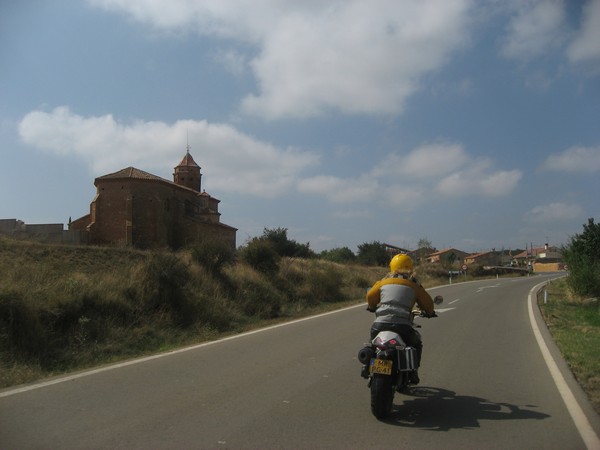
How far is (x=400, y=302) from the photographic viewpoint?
614 cm

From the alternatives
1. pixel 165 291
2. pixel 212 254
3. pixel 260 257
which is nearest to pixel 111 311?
pixel 165 291

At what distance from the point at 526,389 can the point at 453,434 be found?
8.14 ft

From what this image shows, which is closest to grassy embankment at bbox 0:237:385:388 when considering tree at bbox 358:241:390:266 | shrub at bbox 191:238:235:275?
shrub at bbox 191:238:235:275

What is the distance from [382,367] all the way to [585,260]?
26552mm

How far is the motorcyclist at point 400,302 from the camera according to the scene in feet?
20.0

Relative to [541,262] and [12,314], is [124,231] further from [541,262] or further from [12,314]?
[541,262]

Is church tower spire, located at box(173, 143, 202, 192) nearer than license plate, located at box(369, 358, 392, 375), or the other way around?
license plate, located at box(369, 358, 392, 375)

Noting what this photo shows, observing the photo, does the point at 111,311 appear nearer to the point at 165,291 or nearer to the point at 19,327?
the point at 165,291

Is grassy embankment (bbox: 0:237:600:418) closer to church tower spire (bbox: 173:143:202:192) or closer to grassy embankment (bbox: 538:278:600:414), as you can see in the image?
grassy embankment (bbox: 538:278:600:414)

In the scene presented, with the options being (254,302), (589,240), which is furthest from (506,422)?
(589,240)

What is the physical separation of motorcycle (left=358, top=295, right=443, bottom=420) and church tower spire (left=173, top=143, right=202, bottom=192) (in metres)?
69.4

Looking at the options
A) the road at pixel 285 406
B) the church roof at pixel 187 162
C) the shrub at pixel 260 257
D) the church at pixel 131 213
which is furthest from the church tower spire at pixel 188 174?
the road at pixel 285 406

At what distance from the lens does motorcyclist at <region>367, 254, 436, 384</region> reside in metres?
6.11

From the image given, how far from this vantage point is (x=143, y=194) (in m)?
52.8
